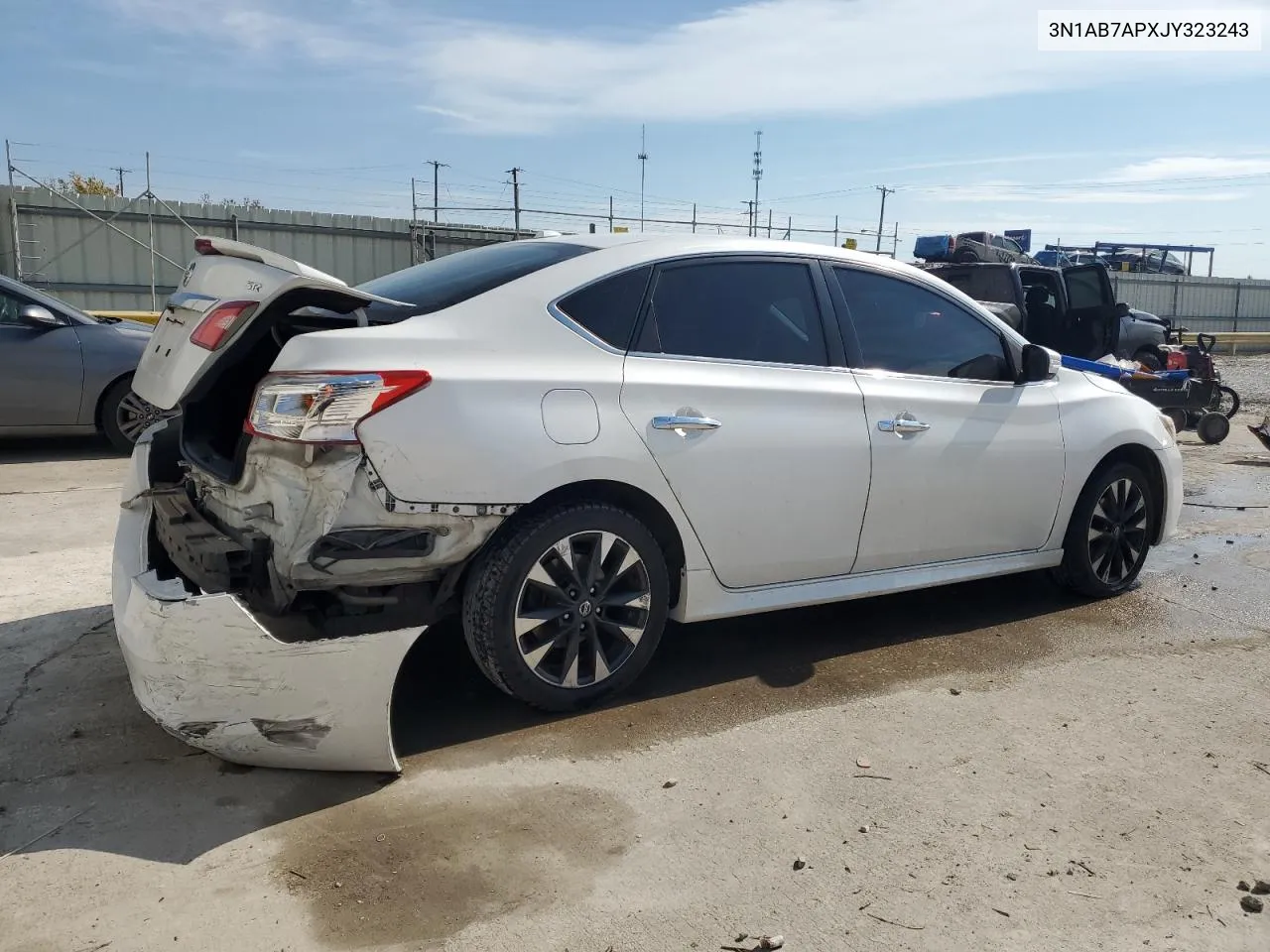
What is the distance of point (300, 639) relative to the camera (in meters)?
3.18

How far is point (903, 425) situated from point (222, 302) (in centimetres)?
263

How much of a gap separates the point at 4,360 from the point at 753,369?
691 cm

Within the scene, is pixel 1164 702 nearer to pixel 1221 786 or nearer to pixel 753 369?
pixel 1221 786

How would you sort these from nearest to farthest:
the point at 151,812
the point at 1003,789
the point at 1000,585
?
the point at 151,812
the point at 1003,789
the point at 1000,585

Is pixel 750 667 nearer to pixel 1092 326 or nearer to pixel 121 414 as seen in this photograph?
pixel 121 414

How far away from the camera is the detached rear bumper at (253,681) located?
306 cm

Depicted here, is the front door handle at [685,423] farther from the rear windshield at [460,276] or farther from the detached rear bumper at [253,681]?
the detached rear bumper at [253,681]

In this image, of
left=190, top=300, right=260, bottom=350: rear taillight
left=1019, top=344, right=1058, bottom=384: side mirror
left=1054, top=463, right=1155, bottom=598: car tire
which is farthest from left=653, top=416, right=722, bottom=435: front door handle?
left=1054, top=463, right=1155, bottom=598: car tire

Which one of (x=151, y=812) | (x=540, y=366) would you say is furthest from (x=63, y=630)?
(x=540, y=366)

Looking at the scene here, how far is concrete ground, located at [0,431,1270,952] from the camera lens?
8.68 ft

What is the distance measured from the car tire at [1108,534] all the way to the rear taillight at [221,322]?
3.87 metres

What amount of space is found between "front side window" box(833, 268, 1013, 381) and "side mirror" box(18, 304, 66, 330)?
691cm

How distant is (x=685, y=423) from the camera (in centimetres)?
376

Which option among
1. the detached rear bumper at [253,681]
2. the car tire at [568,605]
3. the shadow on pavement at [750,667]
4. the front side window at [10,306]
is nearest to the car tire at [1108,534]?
the shadow on pavement at [750,667]
